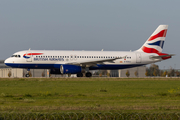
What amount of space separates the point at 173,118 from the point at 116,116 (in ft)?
7.24

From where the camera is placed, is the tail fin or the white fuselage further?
the tail fin

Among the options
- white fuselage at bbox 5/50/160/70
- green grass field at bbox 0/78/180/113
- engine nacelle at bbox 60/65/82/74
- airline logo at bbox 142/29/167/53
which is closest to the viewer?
green grass field at bbox 0/78/180/113

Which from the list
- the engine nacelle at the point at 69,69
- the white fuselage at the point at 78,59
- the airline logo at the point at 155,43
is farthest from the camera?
the airline logo at the point at 155,43

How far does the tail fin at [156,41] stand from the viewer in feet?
161

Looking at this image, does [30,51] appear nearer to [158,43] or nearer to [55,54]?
[55,54]

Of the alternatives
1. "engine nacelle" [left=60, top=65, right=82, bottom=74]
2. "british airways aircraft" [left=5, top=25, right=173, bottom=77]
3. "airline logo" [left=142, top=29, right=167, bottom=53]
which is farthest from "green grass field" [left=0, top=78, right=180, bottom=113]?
"airline logo" [left=142, top=29, right=167, bottom=53]

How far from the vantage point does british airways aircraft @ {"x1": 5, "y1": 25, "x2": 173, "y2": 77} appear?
42750mm

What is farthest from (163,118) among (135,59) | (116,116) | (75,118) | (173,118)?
(135,59)

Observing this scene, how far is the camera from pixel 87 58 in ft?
149

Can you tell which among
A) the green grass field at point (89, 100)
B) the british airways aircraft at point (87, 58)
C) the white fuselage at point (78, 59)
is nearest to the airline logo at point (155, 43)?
the british airways aircraft at point (87, 58)

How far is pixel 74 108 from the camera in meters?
14.5

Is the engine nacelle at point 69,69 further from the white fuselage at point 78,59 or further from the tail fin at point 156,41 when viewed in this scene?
the tail fin at point 156,41

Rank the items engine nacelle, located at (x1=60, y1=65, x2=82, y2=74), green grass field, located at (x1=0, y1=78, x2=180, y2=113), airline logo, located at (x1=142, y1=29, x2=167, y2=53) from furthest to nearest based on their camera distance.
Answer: airline logo, located at (x1=142, y1=29, x2=167, y2=53) < engine nacelle, located at (x1=60, y1=65, x2=82, y2=74) < green grass field, located at (x1=0, y1=78, x2=180, y2=113)

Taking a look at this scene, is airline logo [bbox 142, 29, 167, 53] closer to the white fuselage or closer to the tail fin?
the tail fin
